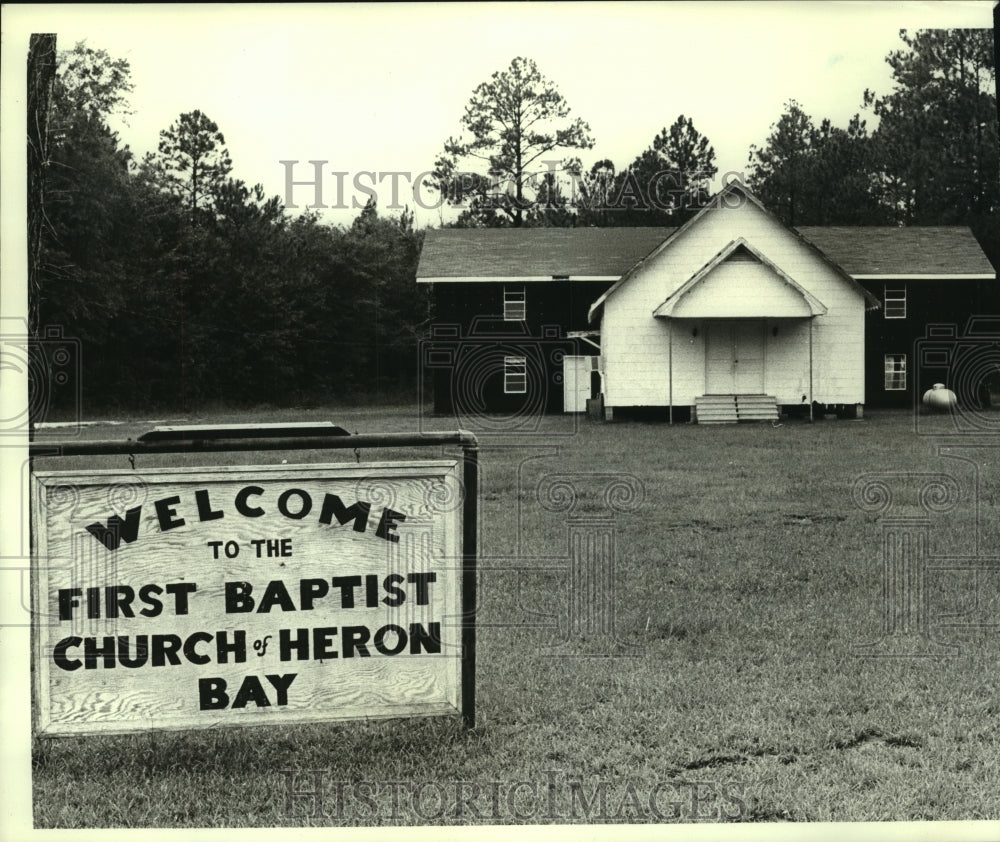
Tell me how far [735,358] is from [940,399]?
18.2 ft

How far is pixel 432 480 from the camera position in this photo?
181 inches

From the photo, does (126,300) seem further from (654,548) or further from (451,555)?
(451,555)

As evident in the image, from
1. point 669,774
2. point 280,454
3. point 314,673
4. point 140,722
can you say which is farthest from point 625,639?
point 280,454

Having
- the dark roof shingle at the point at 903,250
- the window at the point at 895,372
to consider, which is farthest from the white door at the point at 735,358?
the window at the point at 895,372

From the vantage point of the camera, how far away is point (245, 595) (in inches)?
174

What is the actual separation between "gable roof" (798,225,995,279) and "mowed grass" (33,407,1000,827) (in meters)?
25.2

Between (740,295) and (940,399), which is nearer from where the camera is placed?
(740,295)

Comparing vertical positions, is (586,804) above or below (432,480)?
below

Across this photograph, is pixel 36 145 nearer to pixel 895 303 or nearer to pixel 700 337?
pixel 700 337

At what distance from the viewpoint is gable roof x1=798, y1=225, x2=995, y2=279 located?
32.4 m

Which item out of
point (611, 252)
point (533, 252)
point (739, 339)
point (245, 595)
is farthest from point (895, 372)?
point (245, 595)

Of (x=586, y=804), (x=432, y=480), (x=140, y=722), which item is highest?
(x=432, y=480)

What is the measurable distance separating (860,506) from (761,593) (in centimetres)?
430

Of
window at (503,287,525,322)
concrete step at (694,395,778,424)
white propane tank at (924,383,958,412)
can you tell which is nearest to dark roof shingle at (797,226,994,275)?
white propane tank at (924,383,958,412)
